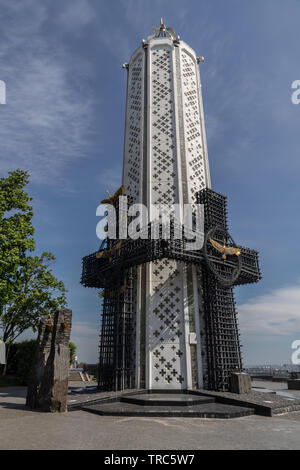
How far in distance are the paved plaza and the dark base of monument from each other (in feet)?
1.45

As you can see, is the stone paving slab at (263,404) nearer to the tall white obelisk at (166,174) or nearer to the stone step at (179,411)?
the stone step at (179,411)

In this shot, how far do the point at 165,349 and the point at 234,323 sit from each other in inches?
157

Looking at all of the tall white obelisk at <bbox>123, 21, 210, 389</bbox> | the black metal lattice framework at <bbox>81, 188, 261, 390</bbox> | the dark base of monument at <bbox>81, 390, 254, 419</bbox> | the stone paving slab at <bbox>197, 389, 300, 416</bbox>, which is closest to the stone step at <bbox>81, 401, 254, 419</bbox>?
the dark base of monument at <bbox>81, 390, 254, 419</bbox>

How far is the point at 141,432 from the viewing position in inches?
310

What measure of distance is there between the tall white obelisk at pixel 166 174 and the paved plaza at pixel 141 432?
5651 mm

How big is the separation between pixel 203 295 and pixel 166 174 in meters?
7.93

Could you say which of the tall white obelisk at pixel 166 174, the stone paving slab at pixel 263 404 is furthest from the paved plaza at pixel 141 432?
the tall white obelisk at pixel 166 174

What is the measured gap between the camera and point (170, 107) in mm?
21109

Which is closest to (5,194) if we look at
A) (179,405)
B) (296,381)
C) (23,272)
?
(23,272)

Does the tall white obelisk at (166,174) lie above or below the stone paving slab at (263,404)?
above

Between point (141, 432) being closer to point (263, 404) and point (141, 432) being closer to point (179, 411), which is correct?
point (179, 411)

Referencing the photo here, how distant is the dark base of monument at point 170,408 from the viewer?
34.3 feet

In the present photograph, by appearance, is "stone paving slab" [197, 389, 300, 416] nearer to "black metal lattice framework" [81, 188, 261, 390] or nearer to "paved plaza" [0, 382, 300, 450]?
"paved plaza" [0, 382, 300, 450]

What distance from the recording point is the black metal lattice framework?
50.3 ft
